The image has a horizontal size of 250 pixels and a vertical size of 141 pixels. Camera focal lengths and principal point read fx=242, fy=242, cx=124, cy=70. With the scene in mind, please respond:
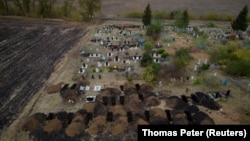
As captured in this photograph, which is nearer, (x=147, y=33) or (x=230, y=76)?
(x=230, y=76)

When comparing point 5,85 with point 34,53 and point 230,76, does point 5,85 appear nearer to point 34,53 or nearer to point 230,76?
point 34,53

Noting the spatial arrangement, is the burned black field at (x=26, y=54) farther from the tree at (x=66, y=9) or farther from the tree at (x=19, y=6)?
the tree at (x=66, y=9)

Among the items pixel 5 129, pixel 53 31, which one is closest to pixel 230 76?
pixel 5 129

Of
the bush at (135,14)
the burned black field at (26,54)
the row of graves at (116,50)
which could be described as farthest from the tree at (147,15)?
the burned black field at (26,54)

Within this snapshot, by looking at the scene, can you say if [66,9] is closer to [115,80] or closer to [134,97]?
[115,80]

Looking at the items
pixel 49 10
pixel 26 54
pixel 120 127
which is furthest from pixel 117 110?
pixel 49 10

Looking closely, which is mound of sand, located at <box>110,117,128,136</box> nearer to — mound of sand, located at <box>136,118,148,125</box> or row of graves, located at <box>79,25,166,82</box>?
mound of sand, located at <box>136,118,148,125</box>
